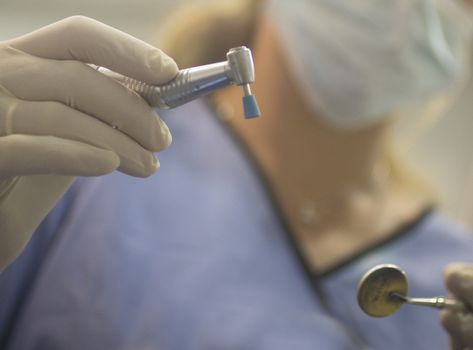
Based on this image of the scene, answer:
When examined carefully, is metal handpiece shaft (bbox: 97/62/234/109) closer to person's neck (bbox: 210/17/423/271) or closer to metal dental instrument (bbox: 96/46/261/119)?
metal dental instrument (bbox: 96/46/261/119)

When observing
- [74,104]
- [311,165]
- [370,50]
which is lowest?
[311,165]

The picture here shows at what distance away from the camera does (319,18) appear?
812 mm

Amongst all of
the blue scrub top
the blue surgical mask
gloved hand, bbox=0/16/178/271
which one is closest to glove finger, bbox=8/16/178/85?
gloved hand, bbox=0/16/178/271

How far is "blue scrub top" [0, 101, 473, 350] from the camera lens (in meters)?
0.59

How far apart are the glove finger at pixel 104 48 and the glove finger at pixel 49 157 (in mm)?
54

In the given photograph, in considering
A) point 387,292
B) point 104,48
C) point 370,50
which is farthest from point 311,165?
point 104,48

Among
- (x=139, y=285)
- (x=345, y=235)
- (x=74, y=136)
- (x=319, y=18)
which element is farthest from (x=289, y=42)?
(x=74, y=136)

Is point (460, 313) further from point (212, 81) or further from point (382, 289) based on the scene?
point (212, 81)

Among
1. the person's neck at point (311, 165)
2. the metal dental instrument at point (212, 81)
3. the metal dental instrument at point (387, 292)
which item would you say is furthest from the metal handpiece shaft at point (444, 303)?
the person's neck at point (311, 165)

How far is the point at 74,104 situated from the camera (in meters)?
0.38

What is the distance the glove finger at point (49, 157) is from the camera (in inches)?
13.9

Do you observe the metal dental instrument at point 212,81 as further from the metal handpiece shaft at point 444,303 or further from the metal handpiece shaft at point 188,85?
the metal handpiece shaft at point 444,303

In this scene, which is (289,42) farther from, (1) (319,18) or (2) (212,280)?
(2) (212,280)

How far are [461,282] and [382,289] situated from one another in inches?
2.2
